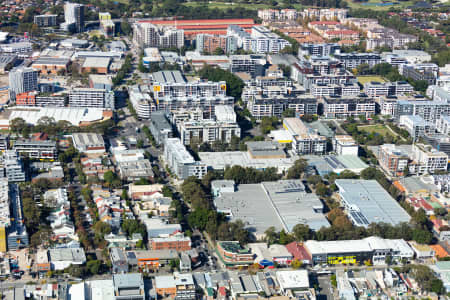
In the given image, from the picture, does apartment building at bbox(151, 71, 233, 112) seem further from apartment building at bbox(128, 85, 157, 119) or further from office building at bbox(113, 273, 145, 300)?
office building at bbox(113, 273, 145, 300)

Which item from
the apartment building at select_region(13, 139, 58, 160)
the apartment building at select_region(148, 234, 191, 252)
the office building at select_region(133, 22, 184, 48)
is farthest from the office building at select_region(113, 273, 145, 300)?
the office building at select_region(133, 22, 184, 48)

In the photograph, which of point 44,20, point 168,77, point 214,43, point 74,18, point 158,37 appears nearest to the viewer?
point 168,77

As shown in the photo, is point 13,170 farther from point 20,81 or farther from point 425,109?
point 425,109

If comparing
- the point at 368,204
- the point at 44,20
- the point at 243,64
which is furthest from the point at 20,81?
the point at 368,204

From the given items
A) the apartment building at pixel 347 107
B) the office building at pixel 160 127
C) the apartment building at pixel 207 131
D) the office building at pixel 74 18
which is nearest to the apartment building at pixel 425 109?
the apartment building at pixel 347 107

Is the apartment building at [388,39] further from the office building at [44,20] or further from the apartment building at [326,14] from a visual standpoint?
the office building at [44,20]

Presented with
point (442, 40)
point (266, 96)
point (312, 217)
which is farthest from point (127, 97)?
point (442, 40)
